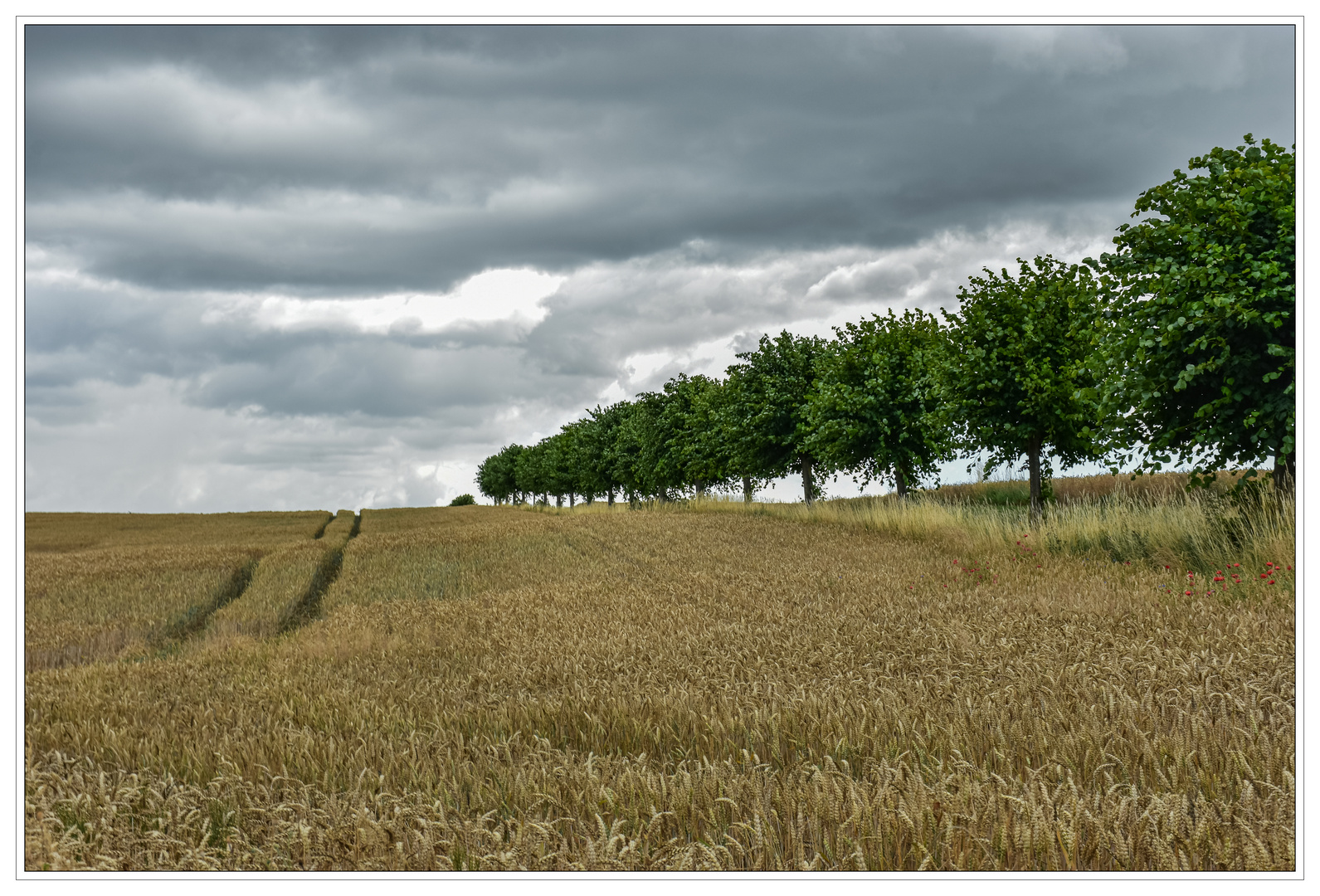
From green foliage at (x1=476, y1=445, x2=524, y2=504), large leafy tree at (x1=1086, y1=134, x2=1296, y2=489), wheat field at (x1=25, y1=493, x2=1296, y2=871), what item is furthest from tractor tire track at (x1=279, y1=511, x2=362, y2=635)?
green foliage at (x1=476, y1=445, x2=524, y2=504)

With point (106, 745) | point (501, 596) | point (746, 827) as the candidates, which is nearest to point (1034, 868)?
point (746, 827)

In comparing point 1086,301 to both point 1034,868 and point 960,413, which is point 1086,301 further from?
point 1034,868

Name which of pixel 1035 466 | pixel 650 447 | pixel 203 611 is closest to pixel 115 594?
pixel 203 611

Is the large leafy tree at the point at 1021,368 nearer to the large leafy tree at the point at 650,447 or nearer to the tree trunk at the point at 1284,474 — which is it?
the tree trunk at the point at 1284,474

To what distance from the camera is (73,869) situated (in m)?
3.26

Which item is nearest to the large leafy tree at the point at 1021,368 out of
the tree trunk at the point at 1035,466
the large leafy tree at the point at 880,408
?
the tree trunk at the point at 1035,466

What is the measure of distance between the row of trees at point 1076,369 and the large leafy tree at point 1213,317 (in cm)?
3

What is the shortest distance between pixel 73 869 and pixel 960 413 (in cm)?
2197

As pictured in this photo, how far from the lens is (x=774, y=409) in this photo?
35.6 m

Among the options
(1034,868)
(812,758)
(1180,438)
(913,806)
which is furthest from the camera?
(1180,438)

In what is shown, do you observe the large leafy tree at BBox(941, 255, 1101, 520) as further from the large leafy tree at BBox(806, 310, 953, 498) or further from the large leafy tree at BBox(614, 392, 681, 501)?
the large leafy tree at BBox(614, 392, 681, 501)

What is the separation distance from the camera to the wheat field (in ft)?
9.89

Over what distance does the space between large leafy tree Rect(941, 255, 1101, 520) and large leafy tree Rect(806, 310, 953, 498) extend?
14.7ft

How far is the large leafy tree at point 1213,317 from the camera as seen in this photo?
39.3ft
